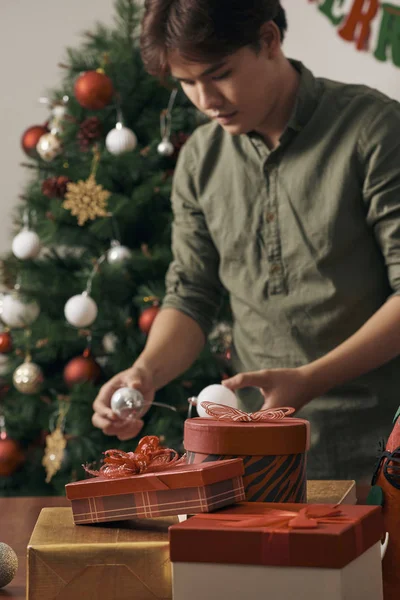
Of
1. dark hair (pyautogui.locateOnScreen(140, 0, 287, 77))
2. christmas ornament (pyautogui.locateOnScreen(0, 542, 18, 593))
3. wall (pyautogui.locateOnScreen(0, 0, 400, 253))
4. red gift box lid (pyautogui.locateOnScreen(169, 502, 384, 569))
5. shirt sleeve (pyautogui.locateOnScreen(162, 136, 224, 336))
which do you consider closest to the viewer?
red gift box lid (pyautogui.locateOnScreen(169, 502, 384, 569))

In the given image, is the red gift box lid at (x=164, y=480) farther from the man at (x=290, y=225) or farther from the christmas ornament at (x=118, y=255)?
the christmas ornament at (x=118, y=255)

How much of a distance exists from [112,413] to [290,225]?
0.49m

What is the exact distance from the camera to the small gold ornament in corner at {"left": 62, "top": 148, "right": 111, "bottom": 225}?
2.14m

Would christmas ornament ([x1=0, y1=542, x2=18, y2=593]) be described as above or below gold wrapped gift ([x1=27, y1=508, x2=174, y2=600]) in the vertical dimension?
below

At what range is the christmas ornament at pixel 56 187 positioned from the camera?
2.21 metres

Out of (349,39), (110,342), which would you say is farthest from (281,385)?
(349,39)

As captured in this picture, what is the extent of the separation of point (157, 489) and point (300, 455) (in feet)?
0.44

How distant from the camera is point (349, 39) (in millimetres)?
2369

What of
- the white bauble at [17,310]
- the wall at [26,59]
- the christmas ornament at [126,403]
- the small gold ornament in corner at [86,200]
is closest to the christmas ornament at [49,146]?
the small gold ornament in corner at [86,200]

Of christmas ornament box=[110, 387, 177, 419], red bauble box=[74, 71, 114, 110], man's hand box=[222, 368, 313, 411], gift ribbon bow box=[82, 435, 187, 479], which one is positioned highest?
red bauble box=[74, 71, 114, 110]

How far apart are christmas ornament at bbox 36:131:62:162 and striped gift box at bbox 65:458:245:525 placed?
→ 5.25ft

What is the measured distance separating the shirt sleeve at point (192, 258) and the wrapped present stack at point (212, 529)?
0.87 m

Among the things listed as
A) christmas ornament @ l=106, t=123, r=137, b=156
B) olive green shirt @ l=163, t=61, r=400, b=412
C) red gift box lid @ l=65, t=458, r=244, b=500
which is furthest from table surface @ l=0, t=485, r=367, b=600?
christmas ornament @ l=106, t=123, r=137, b=156

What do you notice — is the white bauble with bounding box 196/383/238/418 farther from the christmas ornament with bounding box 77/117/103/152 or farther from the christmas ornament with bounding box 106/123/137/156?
the christmas ornament with bounding box 77/117/103/152
